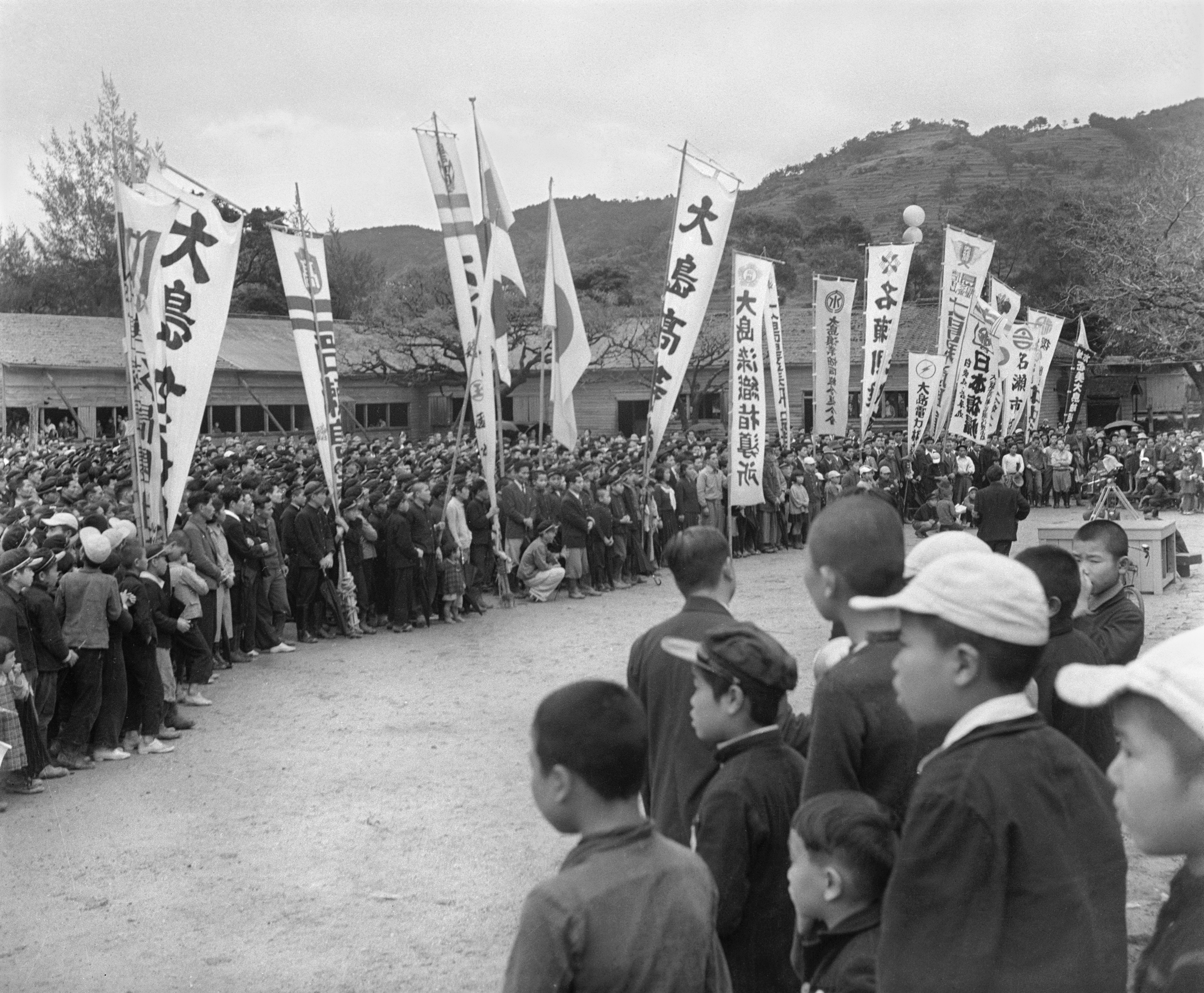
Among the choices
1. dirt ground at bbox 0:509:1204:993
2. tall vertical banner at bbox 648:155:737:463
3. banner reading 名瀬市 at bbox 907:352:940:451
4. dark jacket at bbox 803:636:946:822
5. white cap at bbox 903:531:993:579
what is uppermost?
tall vertical banner at bbox 648:155:737:463

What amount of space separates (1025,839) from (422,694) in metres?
8.43

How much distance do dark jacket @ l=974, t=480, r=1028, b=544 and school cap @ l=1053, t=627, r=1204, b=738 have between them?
40.9 feet

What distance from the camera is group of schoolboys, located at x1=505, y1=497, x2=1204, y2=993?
1.87 metres

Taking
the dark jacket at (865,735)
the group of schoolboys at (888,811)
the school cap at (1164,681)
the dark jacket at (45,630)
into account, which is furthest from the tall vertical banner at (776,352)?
the school cap at (1164,681)

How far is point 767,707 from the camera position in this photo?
3059 millimetres

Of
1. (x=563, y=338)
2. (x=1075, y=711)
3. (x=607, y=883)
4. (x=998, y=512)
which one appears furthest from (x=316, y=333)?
(x=607, y=883)

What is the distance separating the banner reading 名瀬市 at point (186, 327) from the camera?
400 inches

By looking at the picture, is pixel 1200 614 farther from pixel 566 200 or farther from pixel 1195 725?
pixel 566 200

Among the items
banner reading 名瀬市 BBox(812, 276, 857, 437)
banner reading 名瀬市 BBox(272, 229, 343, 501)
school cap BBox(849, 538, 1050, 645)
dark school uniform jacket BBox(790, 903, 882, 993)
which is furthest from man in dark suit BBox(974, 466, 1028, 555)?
school cap BBox(849, 538, 1050, 645)

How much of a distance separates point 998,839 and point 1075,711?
223 centimetres

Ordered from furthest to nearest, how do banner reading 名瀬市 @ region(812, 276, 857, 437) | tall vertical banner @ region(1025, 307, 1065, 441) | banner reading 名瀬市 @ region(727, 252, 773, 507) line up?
tall vertical banner @ region(1025, 307, 1065, 441) → banner reading 名瀬市 @ region(812, 276, 857, 437) → banner reading 名瀬市 @ region(727, 252, 773, 507)

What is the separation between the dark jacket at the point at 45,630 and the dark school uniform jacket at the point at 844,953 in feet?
20.4

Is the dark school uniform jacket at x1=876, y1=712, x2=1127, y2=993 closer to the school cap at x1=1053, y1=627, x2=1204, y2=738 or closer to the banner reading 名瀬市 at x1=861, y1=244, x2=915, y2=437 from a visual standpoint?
the school cap at x1=1053, y1=627, x2=1204, y2=738

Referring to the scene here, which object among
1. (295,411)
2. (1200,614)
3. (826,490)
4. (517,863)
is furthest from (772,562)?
(295,411)
